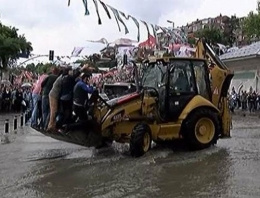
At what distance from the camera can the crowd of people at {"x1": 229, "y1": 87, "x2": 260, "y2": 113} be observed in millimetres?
38219

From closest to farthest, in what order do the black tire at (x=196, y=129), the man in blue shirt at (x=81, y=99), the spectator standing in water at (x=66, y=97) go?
the man in blue shirt at (x=81, y=99) < the spectator standing in water at (x=66, y=97) < the black tire at (x=196, y=129)

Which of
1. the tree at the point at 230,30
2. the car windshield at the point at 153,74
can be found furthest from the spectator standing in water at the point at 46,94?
the tree at the point at 230,30

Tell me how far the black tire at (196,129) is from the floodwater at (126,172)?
0.88 ft

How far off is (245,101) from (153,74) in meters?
25.7

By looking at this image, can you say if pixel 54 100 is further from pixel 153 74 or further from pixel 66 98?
pixel 153 74

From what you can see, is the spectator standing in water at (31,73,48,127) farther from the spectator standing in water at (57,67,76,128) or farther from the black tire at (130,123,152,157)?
the black tire at (130,123,152,157)

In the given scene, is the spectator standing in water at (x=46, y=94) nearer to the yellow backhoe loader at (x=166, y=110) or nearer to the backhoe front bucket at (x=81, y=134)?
the yellow backhoe loader at (x=166, y=110)

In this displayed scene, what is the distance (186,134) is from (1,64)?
41.0 m

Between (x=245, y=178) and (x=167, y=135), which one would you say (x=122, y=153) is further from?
(x=245, y=178)

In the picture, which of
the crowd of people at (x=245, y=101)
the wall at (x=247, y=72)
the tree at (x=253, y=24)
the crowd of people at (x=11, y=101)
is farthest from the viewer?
the tree at (x=253, y=24)

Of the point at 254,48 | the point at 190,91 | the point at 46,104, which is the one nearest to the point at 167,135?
the point at 190,91

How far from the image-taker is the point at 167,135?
1379 centimetres

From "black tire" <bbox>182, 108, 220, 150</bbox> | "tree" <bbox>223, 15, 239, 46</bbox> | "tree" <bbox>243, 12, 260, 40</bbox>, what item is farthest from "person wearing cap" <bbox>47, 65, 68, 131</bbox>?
"tree" <bbox>223, 15, 239, 46</bbox>

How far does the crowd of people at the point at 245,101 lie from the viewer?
38219 mm
